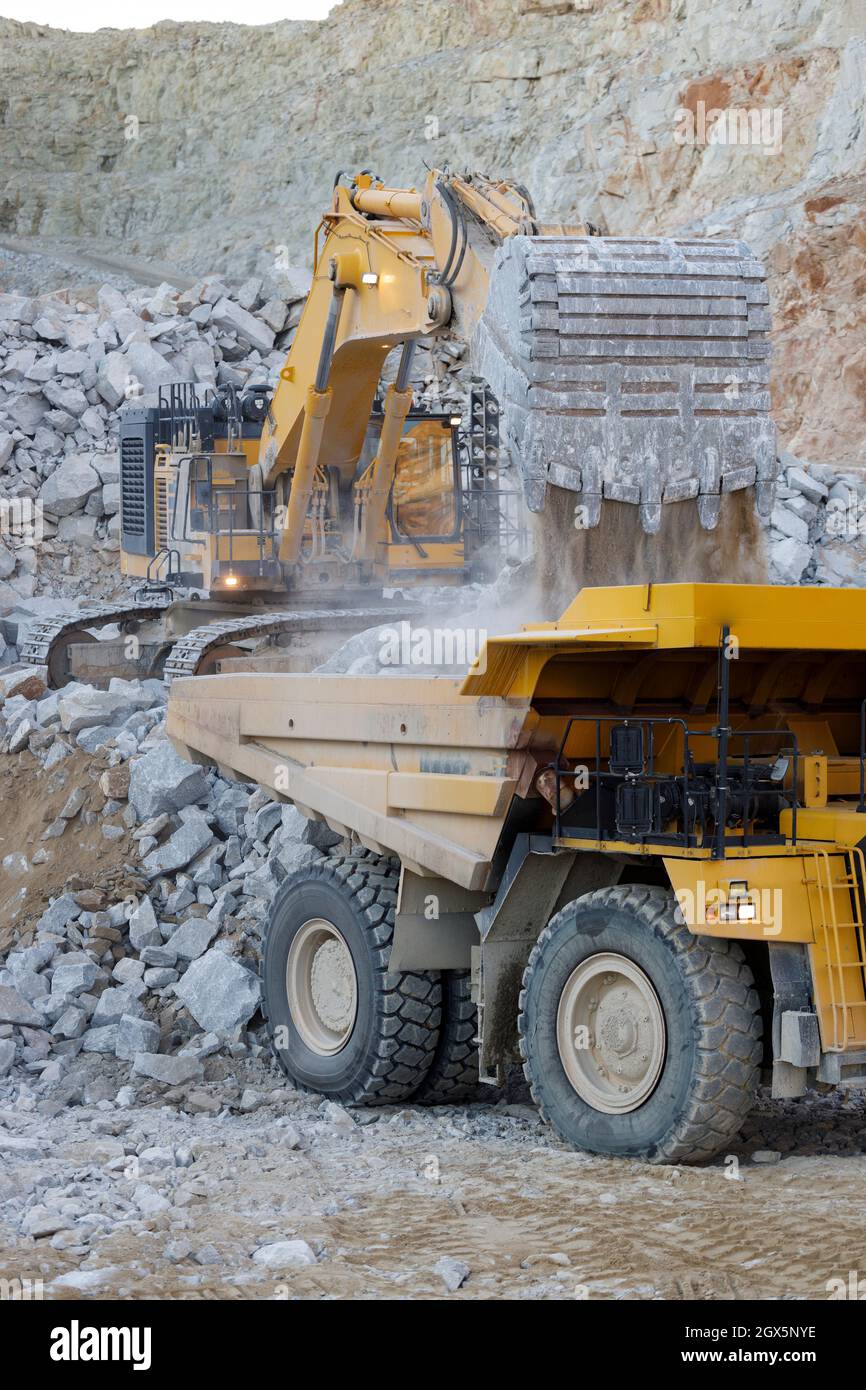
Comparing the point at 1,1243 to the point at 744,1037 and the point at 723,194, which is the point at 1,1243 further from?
the point at 723,194

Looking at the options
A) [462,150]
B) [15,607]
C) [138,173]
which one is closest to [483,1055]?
[15,607]

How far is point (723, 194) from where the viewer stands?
26484 mm

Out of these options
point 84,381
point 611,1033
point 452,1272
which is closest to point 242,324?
point 84,381

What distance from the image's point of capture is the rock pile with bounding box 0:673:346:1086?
7863mm

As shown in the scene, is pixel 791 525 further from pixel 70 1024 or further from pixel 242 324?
pixel 70 1024

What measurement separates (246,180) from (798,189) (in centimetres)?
1906

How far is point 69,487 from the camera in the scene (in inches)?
794

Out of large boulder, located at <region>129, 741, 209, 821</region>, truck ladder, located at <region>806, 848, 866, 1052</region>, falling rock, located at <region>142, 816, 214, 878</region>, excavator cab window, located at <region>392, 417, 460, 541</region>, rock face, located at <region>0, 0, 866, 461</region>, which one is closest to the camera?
truck ladder, located at <region>806, 848, 866, 1052</region>

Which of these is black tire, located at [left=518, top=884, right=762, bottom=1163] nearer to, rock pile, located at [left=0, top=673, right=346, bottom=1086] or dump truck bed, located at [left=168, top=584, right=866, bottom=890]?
dump truck bed, located at [left=168, top=584, right=866, bottom=890]

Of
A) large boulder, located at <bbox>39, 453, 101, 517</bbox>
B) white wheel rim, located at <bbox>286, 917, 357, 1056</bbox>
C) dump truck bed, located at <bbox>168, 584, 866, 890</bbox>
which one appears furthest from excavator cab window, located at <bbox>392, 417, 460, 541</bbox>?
large boulder, located at <bbox>39, 453, 101, 517</bbox>

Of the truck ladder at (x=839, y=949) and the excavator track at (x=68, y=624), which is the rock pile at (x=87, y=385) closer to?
the excavator track at (x=68, y=624)

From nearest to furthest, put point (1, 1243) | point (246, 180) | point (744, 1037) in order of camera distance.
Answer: point (1, 1243)
point (744, 1037)
point (246, 180)

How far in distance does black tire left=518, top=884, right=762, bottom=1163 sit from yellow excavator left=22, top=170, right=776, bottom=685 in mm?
2419

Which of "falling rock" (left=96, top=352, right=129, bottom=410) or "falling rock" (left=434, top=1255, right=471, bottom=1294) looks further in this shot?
"falling rock" (left=96, top=352, right=129, bottom=410)
